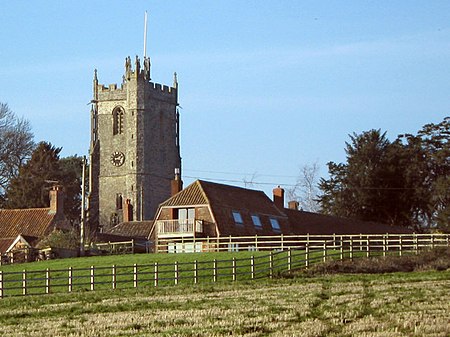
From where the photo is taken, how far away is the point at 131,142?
12500 cm

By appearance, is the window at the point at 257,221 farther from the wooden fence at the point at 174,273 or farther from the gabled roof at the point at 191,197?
the wooden fence at the point at 174,273

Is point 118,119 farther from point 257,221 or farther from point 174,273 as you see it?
point 174,273

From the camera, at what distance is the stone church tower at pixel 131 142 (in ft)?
406

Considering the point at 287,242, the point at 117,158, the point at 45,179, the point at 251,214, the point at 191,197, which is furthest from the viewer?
the point at 117,158

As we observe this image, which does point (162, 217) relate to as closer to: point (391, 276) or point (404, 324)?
point (391, 276)

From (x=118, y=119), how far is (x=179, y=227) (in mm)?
54710

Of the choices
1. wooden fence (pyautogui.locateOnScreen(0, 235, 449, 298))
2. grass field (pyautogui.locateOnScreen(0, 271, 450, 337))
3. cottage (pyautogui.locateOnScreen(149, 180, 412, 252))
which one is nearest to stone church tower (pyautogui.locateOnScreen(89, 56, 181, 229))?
cottage (pyautogui.locateOnScreen(149, 180, 412, 252))

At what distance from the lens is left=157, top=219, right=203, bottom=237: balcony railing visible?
7269 centimetres

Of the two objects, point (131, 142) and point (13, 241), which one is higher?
point (131, 142)

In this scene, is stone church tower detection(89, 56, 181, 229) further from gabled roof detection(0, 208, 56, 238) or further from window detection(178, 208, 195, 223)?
window detection(178, 208, 195, 223)

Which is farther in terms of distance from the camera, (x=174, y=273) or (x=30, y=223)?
(x=30, y=223)

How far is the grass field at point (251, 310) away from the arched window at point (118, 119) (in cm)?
8258

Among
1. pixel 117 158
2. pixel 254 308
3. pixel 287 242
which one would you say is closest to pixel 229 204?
pixel 287 242

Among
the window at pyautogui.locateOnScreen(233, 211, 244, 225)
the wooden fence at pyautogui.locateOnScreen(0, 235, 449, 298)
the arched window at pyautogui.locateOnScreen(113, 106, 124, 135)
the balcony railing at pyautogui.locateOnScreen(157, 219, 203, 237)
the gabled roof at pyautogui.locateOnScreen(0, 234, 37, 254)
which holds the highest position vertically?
the arched window at pyautogui.locateOnScreen(113, 106, 124, 135)
